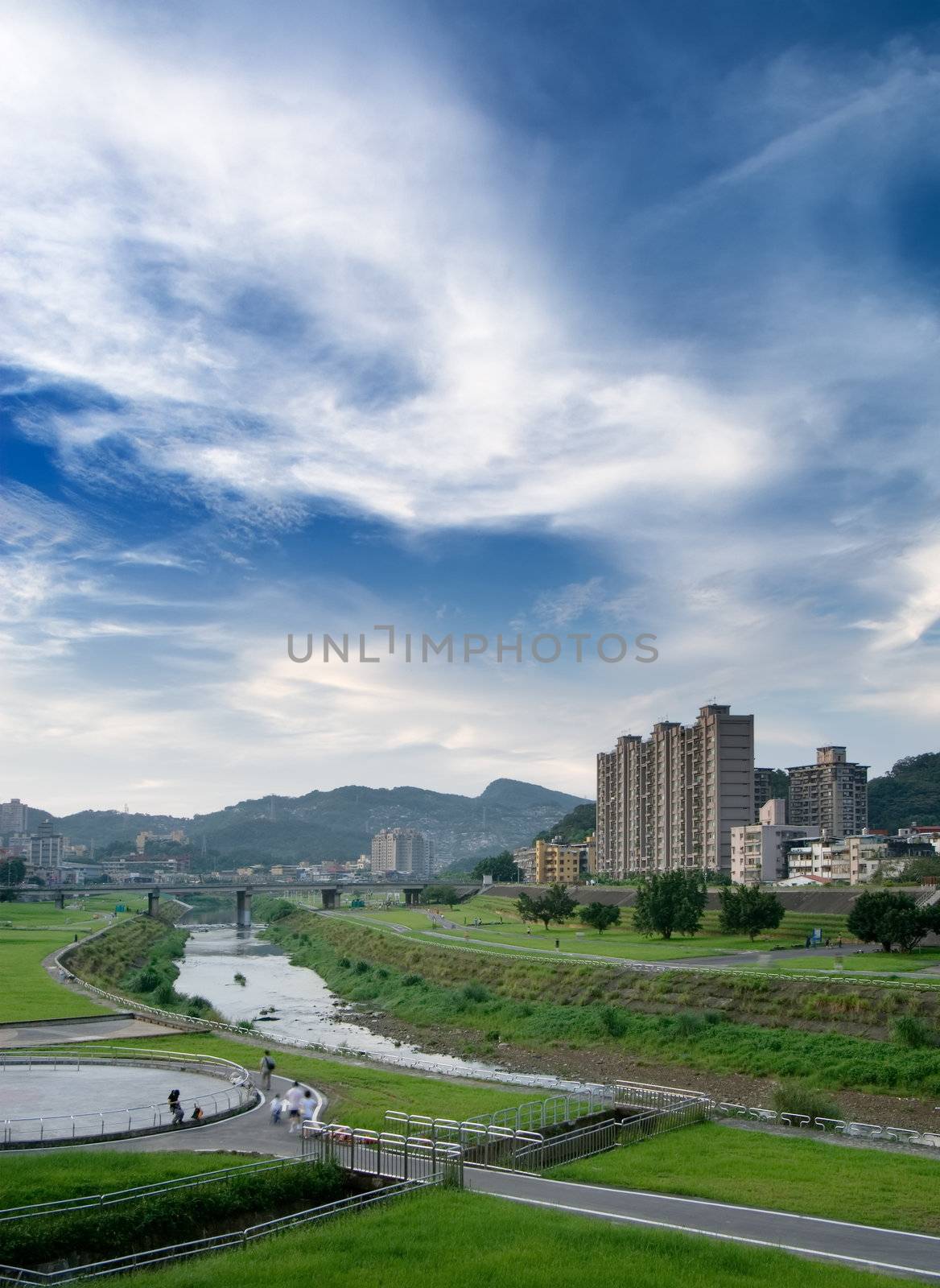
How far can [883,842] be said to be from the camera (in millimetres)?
111000

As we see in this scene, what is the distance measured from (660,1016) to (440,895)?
97306 mm

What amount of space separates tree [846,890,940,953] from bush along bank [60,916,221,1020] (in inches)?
1368

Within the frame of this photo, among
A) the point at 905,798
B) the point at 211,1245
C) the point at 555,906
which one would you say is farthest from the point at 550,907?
the point at 905,798

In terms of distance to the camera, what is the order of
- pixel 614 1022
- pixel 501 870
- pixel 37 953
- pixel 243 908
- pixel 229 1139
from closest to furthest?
pixel 229 1139 → pixel 614 1022 → pixel 37 953 → pixel 243 908 → pixel 501 870

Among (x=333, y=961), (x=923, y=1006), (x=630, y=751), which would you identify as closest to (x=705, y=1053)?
(x=923, y=1006)

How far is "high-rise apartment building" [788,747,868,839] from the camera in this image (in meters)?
174

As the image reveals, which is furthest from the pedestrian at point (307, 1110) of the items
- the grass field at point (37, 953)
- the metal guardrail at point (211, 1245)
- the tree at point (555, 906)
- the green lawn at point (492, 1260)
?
the tree at point (555, 906)

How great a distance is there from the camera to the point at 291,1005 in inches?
2484

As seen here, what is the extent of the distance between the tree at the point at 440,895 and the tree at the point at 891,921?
83.9 meters

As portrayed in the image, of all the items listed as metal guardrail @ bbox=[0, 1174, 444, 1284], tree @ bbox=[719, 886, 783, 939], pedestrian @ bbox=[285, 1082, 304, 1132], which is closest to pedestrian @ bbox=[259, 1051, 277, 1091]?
pedestrian @ bbox=[285, 1082, 304, 1132]

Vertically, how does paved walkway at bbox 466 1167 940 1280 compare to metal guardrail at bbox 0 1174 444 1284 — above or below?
below

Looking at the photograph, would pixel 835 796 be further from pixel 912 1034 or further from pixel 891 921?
pixel 912 1034

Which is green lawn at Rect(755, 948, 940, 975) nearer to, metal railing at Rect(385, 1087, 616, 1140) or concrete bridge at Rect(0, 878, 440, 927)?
metal railing at Rect(385, 1087, 616, 1140)

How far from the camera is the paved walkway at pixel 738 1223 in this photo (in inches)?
658
